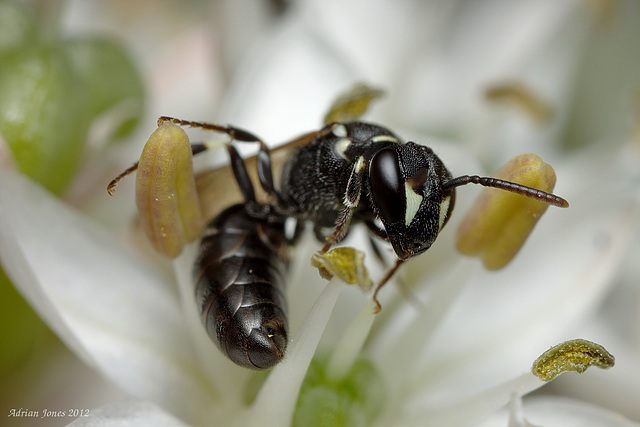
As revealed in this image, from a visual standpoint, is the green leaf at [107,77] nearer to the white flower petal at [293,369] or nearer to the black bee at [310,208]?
the black bee at [310,208]

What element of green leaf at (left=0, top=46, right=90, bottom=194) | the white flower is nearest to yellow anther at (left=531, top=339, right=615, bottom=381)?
the white flower

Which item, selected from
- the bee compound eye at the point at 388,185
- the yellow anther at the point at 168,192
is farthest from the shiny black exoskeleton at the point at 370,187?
the yellow anther at the point at 168,192

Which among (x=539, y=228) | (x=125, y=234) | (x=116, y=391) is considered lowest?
(x=116, y=391)

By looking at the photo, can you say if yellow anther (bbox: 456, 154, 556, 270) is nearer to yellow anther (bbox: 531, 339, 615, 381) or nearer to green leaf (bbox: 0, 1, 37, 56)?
yellow anther (bbox: 531, 339, 615, 381)

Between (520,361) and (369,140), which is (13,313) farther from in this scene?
(520,361)

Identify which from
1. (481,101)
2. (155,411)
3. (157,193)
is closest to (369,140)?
(157,193)

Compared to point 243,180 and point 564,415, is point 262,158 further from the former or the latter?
point 564,415

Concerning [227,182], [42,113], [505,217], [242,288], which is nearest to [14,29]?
[42,113]
